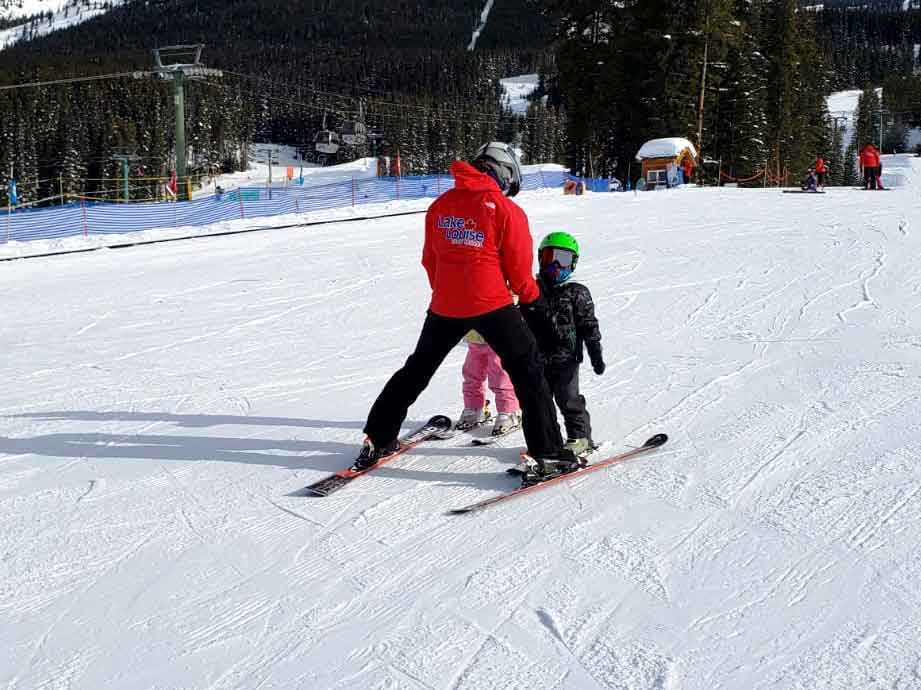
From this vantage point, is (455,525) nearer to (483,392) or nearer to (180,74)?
(483,392)

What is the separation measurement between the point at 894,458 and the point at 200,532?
11.3 ft

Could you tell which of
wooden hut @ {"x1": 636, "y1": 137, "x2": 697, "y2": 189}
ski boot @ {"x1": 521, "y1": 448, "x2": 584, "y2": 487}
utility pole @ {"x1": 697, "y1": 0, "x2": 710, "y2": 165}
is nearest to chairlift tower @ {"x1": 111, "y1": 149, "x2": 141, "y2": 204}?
wooden hut @ {"x1": 636, "y1": 137, "x2": 697, "y2": 189}

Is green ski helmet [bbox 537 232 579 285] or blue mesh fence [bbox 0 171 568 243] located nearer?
green ski helmet [bbox 537 232 579 285]

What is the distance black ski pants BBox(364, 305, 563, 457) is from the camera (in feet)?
13.2

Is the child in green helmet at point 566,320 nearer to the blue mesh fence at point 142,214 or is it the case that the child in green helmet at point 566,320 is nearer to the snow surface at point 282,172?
the blue mesh fence at point 142,214

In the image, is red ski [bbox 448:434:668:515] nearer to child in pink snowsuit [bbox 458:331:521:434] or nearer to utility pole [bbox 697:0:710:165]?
child in pink snowsuit [bbox 458:331:521:434]

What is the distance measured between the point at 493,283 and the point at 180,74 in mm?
29410

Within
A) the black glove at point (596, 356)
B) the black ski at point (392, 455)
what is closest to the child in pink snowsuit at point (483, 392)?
the black ski at point (392, 455)

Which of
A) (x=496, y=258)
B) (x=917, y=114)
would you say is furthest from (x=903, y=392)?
(x=917, y=114)

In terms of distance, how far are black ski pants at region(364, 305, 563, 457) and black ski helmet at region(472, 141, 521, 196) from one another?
615 millimetres

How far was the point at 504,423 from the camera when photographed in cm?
503

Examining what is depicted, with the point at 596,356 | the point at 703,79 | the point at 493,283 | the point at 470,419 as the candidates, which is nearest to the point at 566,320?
the point at 596,356

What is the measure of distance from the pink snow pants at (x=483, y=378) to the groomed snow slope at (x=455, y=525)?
0.24 m

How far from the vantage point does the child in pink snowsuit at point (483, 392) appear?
16.2 ft
